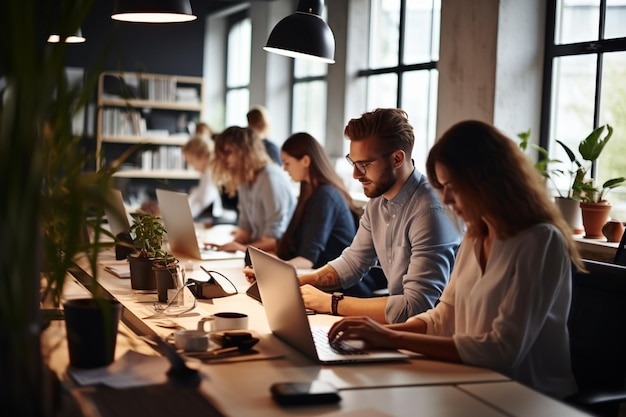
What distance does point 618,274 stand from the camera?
228 centimetres

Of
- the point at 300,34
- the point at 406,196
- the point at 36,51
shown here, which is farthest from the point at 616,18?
the point at 36,51

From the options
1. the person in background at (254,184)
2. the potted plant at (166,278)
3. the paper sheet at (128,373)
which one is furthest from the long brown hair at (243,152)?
the paper sheet at (128,373)

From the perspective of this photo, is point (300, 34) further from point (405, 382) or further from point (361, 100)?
point (361, 100)

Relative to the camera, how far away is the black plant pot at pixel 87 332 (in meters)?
1.93

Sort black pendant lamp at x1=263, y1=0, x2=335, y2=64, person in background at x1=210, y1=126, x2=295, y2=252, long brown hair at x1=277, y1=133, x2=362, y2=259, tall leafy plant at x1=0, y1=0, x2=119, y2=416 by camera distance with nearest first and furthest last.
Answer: tall leafy plant at x1=0, y1=0, x2=119, y2=416
black pendant lamp at x1=263, y1=0, x2=335, y2=64
long brown hair at x1=277, y1=133, x2=362, y2=259
person in background at x1=210, y1=126, x2=295, y2=252

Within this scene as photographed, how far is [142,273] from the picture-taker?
3109 mm

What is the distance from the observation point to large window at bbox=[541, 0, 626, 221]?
4.67m

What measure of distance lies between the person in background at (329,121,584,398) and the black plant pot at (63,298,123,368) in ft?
2.00

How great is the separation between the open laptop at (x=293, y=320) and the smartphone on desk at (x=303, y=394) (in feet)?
0.96

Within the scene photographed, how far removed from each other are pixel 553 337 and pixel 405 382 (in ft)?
1.64

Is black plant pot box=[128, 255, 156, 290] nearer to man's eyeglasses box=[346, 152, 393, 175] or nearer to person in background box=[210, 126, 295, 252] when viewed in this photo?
man's eyeglasses box=[346, 152, 393, 175]

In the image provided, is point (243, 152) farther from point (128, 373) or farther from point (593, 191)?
point (128, 373)

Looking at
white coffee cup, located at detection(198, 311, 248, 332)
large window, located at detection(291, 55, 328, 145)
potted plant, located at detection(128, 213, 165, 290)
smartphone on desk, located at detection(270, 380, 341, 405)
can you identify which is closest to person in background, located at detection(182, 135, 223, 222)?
large window, located at detection(291, 55, 328, 145)

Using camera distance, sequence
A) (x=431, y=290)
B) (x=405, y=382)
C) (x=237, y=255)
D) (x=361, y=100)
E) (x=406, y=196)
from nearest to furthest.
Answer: (x=405, y=382), (x=431, y=290), (x=406, y=196), (x=237, y=255), (x=361, y=100)
